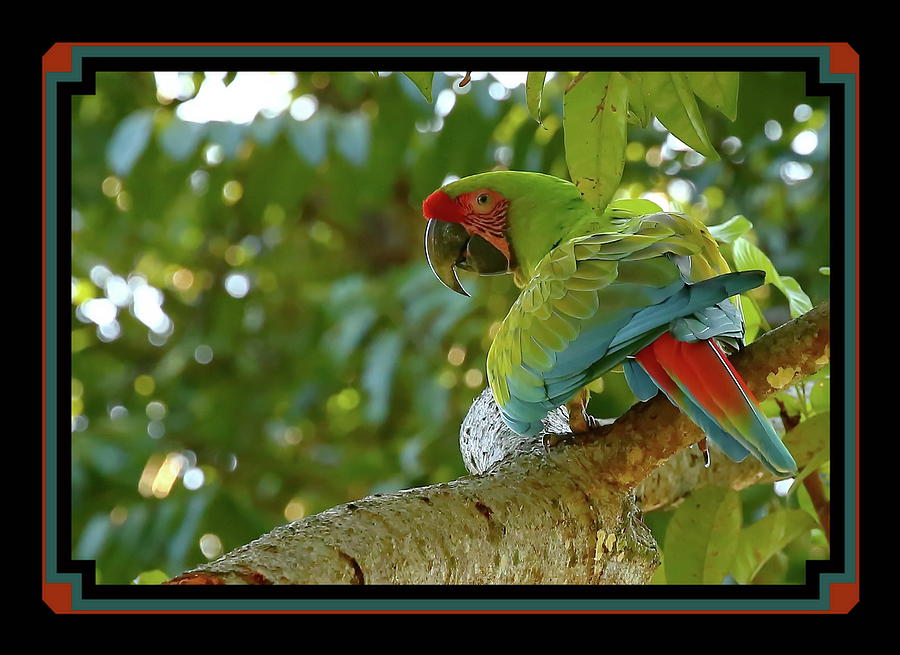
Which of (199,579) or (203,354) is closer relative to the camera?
(199,579)

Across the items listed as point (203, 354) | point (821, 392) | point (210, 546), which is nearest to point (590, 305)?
point (821, 392)

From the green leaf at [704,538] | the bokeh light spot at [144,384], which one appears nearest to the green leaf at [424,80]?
the green leaf at [704,538]

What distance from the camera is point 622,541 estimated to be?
2.81 ft

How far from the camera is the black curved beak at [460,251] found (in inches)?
47.7

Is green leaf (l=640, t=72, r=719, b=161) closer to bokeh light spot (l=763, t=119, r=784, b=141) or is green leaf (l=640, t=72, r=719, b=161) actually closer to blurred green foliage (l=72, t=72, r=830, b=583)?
blurred green foliage (l=72, t=72, r=830, b=583)
